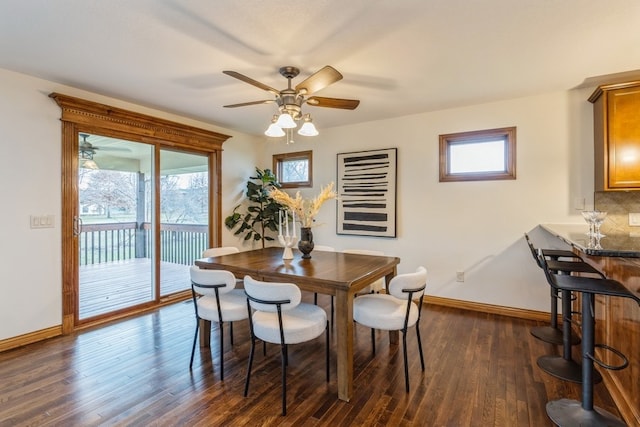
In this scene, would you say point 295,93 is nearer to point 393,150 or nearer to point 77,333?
point 393,150

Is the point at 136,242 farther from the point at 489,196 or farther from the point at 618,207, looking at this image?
the point at 618,207

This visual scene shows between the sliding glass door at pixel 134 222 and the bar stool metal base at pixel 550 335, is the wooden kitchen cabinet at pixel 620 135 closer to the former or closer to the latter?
the bar stool metal base at pixel 550 335

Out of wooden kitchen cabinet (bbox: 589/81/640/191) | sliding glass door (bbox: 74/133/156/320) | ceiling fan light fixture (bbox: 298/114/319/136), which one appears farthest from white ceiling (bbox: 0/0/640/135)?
sliding glass door (bbox: 74/133/156/320)

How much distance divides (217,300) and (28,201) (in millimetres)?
2239

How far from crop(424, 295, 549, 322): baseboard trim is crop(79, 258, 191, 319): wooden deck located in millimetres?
3523

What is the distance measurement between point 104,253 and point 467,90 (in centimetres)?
454

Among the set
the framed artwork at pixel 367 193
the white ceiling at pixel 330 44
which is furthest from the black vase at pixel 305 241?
the framed artwork at pixel 367 193

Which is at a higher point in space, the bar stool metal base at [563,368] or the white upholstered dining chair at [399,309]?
the white upholstered dining chair at [399,309]

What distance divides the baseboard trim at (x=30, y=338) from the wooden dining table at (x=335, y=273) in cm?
161

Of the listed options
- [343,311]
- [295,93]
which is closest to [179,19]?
[295,93]

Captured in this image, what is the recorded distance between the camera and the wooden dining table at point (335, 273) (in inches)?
84.1

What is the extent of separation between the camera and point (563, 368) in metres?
2.44

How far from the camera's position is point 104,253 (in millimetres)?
3830

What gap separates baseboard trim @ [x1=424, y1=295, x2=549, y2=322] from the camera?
3559 mm
